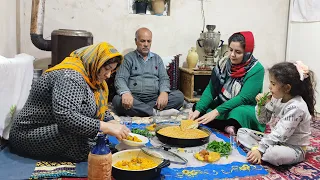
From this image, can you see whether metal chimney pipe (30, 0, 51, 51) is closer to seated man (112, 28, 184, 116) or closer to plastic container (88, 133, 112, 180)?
seated man (112, 28, 184, 116)

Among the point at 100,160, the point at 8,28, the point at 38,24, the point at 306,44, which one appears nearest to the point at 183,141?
the point at 100,160

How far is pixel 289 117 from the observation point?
1803 mm

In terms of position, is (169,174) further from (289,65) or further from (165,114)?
(165,114)

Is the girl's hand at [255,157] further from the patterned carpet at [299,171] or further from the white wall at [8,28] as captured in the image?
the white wall at [8,28]

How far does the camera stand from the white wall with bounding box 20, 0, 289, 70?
352 centimetres

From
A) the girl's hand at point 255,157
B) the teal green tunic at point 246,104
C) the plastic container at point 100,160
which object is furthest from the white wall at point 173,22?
the plastic container at point 100,160

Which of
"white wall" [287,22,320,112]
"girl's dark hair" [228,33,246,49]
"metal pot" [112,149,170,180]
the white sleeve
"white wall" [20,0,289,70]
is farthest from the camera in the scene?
"white wall" [287,22,320,112]

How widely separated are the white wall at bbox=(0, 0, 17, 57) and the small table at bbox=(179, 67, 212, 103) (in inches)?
71.8

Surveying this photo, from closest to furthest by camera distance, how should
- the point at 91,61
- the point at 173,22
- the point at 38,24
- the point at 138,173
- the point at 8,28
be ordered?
the point at 138,173, the point at 91,61, the point at 8,28, the point at 38,24, the point at 173,22

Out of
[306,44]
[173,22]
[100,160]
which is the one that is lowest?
[100,160]

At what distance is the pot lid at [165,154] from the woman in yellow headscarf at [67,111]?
16 cm

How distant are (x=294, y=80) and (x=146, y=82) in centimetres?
170

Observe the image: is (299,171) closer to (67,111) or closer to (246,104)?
(246,104)

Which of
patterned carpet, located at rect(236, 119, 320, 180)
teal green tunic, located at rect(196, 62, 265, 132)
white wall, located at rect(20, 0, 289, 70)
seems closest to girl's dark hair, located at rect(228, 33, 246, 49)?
teal green tunic, located at rect(196, 62, 265, 132)
